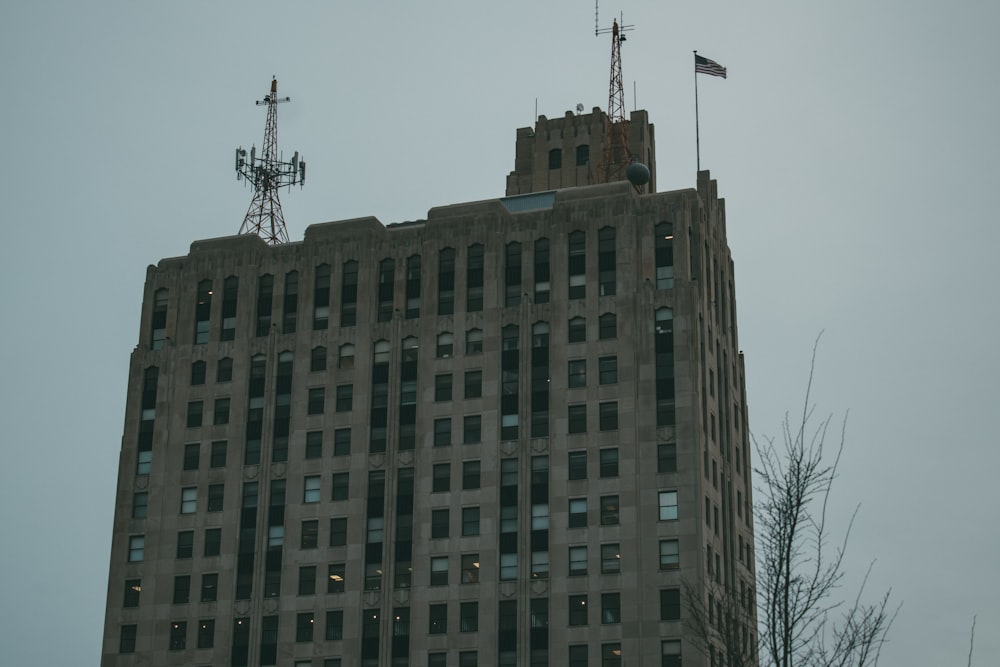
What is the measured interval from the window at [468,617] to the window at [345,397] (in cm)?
1885

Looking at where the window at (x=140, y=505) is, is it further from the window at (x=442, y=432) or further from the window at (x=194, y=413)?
the window at (x=442, y=432)

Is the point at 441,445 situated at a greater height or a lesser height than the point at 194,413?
lesser

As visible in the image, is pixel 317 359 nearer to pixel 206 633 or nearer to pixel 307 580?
pixel 307 580

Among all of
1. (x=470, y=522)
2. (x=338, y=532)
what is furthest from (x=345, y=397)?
(x=470, y=522)

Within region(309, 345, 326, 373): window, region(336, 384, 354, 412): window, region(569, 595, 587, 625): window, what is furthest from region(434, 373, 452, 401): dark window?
region(569, 595, 587, 625): window

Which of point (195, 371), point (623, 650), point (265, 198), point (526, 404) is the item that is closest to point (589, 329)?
point (526, 404)

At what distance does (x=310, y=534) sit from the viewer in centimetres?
11388

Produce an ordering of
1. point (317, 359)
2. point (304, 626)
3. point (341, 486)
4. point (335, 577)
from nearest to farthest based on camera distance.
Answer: point (304, 626), point (335, 577), point (341, 486), point (317, 359)

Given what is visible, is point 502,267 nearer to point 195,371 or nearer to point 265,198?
point 195,371

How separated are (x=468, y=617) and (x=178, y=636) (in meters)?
23.6

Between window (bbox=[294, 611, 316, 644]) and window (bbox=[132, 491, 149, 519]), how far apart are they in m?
17.4

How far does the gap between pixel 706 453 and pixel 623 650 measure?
1637cm

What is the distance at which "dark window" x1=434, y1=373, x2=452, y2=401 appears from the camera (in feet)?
376

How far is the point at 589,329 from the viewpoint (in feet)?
370
